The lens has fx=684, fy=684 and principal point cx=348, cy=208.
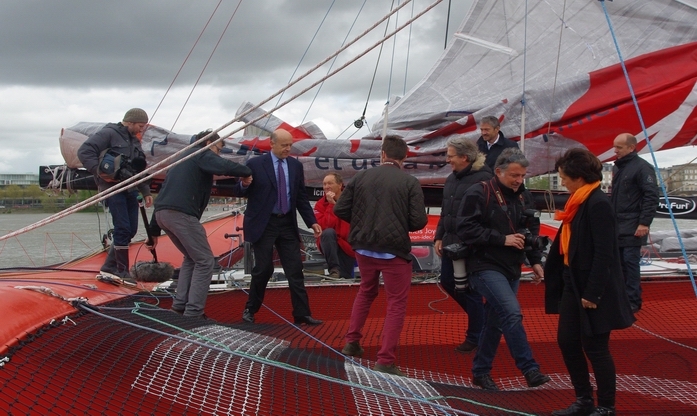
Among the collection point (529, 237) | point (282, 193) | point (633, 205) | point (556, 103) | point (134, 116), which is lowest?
point (529, 237)

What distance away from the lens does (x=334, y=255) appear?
22.7 ft

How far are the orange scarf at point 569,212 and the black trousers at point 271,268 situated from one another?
87.7 inches

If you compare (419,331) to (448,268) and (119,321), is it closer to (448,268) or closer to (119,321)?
(448,268)

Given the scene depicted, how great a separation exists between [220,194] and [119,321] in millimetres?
3907

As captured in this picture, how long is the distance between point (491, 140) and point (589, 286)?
2749 mm

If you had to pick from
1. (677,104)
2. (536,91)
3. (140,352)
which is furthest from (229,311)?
(677,104)

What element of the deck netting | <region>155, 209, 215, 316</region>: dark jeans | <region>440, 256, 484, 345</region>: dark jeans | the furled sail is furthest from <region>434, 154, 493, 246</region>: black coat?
the furled sail

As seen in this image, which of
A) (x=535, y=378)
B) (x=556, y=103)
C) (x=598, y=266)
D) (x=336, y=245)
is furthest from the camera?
(x=556, y=103)

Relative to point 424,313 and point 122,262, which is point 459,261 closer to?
point 424,313

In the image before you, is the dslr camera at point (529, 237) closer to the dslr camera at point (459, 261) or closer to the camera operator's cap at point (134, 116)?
the dslr camera at point (459, 261)

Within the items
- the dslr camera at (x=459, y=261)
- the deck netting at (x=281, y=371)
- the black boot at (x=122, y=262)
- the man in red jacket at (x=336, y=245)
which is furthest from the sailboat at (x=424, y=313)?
the black boot at (x=122, y=262)

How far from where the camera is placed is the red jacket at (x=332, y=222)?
6801mm

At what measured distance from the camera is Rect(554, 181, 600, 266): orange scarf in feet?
10.8

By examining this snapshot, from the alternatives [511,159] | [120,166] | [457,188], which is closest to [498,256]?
[511,159]
